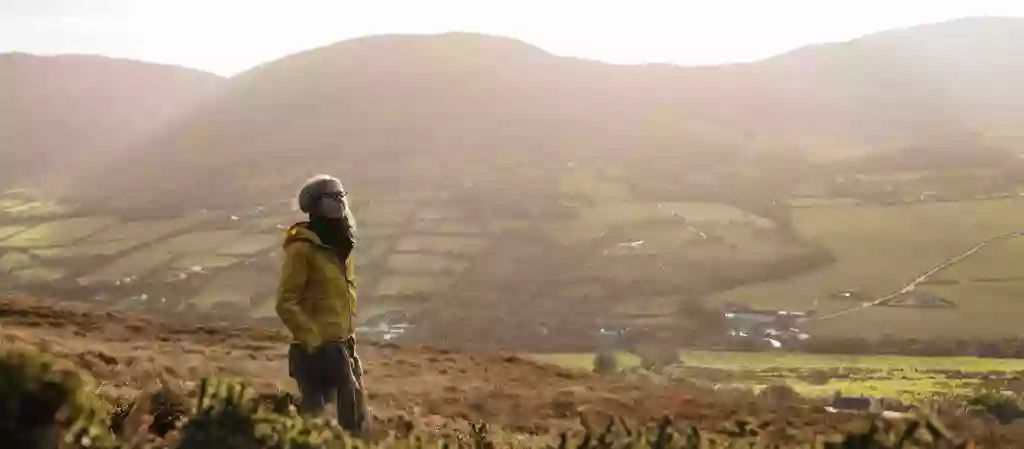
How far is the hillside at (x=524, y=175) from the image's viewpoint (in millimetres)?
37625

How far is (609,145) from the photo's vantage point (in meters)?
72.8

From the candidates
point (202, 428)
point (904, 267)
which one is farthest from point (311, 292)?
point (904, 267)

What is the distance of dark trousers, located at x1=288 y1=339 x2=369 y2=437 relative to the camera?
21.3 feet

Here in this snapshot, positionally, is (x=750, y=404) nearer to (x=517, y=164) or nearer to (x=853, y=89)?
(x=517, y=164)

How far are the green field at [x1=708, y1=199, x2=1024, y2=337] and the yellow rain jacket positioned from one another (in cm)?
2054

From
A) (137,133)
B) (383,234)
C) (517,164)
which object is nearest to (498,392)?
Result: (383,234)

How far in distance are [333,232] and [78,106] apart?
7272cm

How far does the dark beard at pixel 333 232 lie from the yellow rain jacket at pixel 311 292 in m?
0.08

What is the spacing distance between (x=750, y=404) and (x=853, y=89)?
7235 cm

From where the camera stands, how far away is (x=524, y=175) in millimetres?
65688

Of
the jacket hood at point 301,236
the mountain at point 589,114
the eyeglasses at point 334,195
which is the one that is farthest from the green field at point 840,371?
the mountain at point 589,114

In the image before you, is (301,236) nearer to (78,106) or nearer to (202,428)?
(202,428)

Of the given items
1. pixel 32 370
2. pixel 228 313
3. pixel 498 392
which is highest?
pixel 32 370

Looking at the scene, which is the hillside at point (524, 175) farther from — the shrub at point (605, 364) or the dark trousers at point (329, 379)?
the dark trousers at point (329, 379)
